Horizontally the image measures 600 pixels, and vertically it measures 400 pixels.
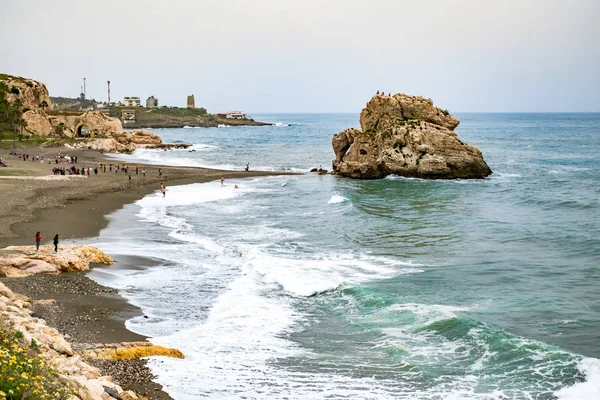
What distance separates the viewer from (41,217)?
127 ft

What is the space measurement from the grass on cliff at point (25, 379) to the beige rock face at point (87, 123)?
112 meters

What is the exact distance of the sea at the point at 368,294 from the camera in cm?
1692

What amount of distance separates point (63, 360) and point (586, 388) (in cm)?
1268

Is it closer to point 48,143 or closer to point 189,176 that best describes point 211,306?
point 189,176

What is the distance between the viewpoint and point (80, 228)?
121ft

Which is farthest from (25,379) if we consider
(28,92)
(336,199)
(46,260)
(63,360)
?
(28,92)

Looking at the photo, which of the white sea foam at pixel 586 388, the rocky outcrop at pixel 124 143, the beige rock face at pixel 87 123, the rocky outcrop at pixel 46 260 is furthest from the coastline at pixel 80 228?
the beige rock face at pixel 87 123

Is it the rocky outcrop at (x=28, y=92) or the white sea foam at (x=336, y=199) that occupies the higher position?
the rocky outcrop at (x=28, y=92)

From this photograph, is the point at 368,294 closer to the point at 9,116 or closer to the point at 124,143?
the point at 124,143

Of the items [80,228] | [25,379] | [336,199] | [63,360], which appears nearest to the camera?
[25,379]

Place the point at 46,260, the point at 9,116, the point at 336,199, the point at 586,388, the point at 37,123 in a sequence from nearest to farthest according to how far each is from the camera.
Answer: the point at 586,388 < the point at 46,260 < the point at 336,199 < the point at 9,116 < the point at 37,123

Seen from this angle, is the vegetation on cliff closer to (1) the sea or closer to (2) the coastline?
(2) the coastline

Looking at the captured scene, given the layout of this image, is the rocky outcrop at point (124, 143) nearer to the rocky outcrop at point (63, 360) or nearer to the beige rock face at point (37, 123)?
the beige rock face at point (37, 123)

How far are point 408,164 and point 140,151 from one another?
57.4 meters
